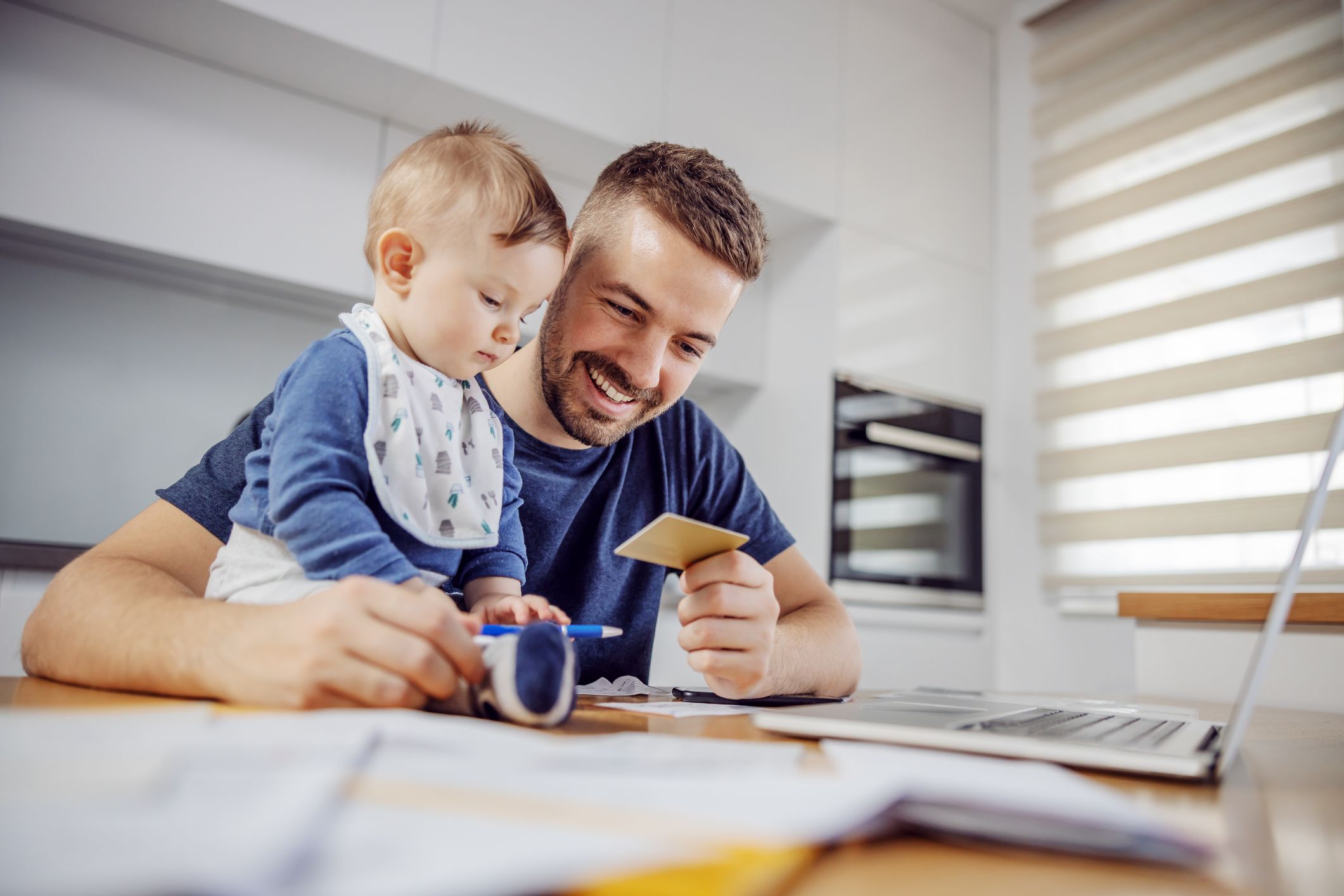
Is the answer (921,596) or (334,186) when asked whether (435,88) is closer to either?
(334,186)

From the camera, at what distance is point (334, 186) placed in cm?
215

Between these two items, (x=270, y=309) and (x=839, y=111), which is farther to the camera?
(x=839, y=111)

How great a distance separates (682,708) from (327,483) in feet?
1.20

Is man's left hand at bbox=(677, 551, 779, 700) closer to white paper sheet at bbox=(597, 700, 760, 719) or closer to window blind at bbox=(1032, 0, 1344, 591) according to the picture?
white paper sheet at bbox=(597, 700, 760, 719)

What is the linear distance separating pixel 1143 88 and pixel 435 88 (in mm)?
2163

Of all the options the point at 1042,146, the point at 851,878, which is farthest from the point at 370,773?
the point at 1042,146

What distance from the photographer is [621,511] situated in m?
1.38

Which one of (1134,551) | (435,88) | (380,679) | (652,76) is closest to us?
(380,679)

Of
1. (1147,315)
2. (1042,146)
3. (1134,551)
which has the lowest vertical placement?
(1134,551)

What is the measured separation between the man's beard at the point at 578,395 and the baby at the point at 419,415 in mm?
286

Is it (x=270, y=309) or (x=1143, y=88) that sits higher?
(x=1143, y=88)

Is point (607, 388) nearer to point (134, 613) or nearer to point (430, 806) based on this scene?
point (134, 613)

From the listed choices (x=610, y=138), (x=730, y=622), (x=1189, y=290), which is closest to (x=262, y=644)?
(x=730, y=622)

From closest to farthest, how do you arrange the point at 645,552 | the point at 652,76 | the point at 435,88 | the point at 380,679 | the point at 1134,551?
the point at 380,679 < the point at 645,552 < the point at 435,88 < the point at 652,76 < the point at 1134,551
